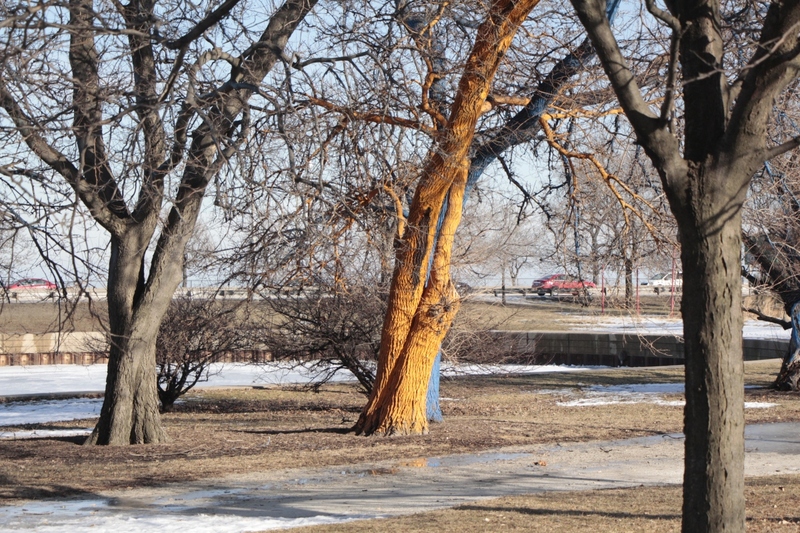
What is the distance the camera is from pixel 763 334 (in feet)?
105

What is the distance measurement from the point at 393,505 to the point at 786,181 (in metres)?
8.97

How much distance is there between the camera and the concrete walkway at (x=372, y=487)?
7266 millimetres

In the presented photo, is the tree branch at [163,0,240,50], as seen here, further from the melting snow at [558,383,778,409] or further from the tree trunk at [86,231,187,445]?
the melting snow at [558,383,778,409]

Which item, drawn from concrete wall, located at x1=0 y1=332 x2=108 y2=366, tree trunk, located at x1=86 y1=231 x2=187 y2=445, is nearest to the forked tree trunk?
tree trunk, located at x1=86 y1=231 x2=187 y2=445

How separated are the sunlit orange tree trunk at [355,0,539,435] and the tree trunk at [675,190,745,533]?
21.2ft

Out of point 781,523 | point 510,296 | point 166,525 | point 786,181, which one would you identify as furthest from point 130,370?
point 510,296

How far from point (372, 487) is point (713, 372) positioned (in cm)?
455

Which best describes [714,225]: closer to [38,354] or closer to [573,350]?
[573,350]

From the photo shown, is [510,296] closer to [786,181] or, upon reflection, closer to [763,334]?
[763,334]

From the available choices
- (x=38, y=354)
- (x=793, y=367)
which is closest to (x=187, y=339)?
(x=793, y=367)

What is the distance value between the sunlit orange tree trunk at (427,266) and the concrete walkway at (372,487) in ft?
5.65

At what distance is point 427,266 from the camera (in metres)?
12.2

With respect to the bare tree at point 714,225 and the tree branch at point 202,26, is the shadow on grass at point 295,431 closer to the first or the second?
the tree branch at point 202,26

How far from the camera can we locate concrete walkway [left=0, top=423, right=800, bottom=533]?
727 centimetres
